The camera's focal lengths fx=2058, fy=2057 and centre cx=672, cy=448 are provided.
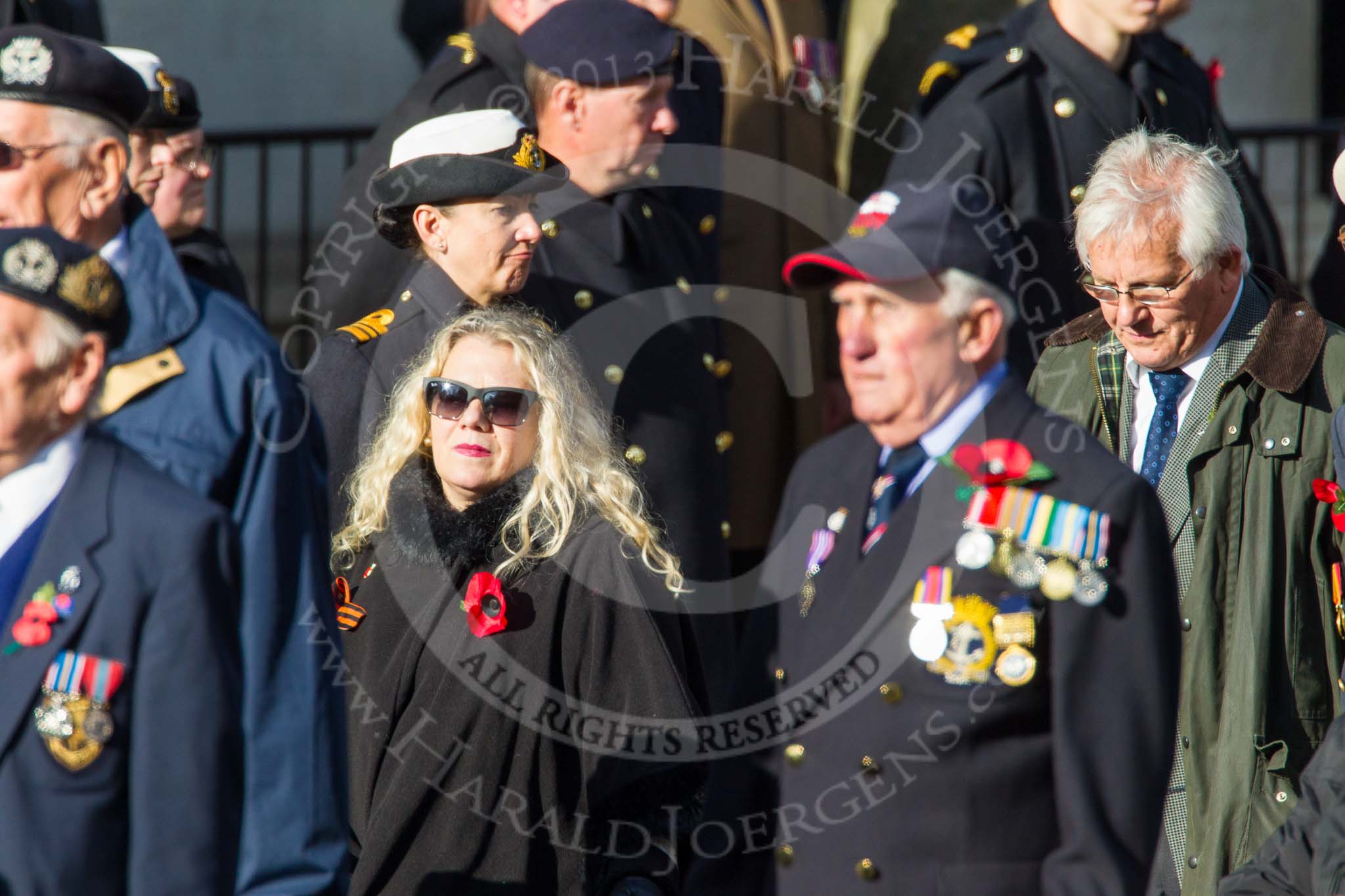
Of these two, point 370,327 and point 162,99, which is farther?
point 162,99

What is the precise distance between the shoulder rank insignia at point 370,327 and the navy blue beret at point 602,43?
2.49 ft

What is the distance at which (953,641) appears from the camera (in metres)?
3.09

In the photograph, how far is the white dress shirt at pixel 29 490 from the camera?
3.03 meters

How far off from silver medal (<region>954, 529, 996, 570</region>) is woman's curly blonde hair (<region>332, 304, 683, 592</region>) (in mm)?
938

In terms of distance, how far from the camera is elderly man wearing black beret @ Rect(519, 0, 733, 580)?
499 cm

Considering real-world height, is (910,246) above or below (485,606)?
above

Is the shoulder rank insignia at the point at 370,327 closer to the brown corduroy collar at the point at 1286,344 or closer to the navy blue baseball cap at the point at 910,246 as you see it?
the navy blue baseball cap at the point at 910,246

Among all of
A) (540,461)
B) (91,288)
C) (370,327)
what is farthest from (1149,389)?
(91,288)

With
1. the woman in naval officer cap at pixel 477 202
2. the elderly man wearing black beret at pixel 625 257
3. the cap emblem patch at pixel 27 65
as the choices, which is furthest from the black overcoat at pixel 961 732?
the elderly man wearing black beret at pixel 625 257

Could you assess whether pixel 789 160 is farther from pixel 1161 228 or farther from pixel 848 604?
pixel 848 604

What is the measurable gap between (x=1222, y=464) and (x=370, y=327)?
1906 millimetres

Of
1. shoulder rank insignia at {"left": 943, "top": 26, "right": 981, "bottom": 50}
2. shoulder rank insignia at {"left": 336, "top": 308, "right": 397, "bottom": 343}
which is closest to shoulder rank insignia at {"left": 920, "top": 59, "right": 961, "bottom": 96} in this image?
shoulder rank insignia at {"left": 943, "top": 26, "right": 981, "bottom": 50}

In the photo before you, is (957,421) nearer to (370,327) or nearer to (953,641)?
(953,641)

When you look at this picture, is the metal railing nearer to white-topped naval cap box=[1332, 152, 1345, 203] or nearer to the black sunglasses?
white-topped naval cap box=[1332, 152, 1345, 203]
